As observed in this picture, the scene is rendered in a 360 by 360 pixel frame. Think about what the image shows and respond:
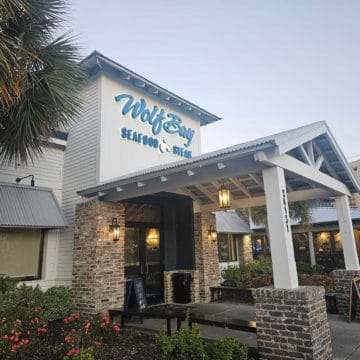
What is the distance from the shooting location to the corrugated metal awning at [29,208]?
695cm

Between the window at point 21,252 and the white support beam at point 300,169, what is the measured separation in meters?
6.41

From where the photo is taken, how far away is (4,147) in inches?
240

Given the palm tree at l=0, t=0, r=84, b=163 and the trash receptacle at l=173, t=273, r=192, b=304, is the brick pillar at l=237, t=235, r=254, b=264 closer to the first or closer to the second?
the trash receptacle at l=173, t=273, r=192, b=304

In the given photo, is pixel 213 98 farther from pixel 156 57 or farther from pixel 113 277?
pixel 113 277

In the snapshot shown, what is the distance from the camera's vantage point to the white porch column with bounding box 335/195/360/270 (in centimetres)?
735

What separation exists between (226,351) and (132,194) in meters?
4.04

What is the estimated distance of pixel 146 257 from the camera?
347 inches

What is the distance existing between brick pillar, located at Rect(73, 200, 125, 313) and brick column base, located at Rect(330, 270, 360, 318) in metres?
5.39

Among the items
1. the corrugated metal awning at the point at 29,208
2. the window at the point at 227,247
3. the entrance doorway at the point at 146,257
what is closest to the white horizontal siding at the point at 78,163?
the corrugated metal awning at the point at 29,208

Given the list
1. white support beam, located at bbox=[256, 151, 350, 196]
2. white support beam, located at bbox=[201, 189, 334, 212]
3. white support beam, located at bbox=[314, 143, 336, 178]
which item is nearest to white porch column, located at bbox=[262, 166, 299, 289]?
white support beam, located at bbox=[256, 151, 350, 196]

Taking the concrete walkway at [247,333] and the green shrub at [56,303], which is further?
the green shrub at [56,303]

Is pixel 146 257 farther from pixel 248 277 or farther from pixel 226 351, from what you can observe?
pixel 226 351

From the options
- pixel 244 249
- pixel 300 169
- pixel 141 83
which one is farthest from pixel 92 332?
pixel 244 249

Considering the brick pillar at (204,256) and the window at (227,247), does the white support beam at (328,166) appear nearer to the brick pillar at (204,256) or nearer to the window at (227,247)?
the brick pillar at (204,256)
